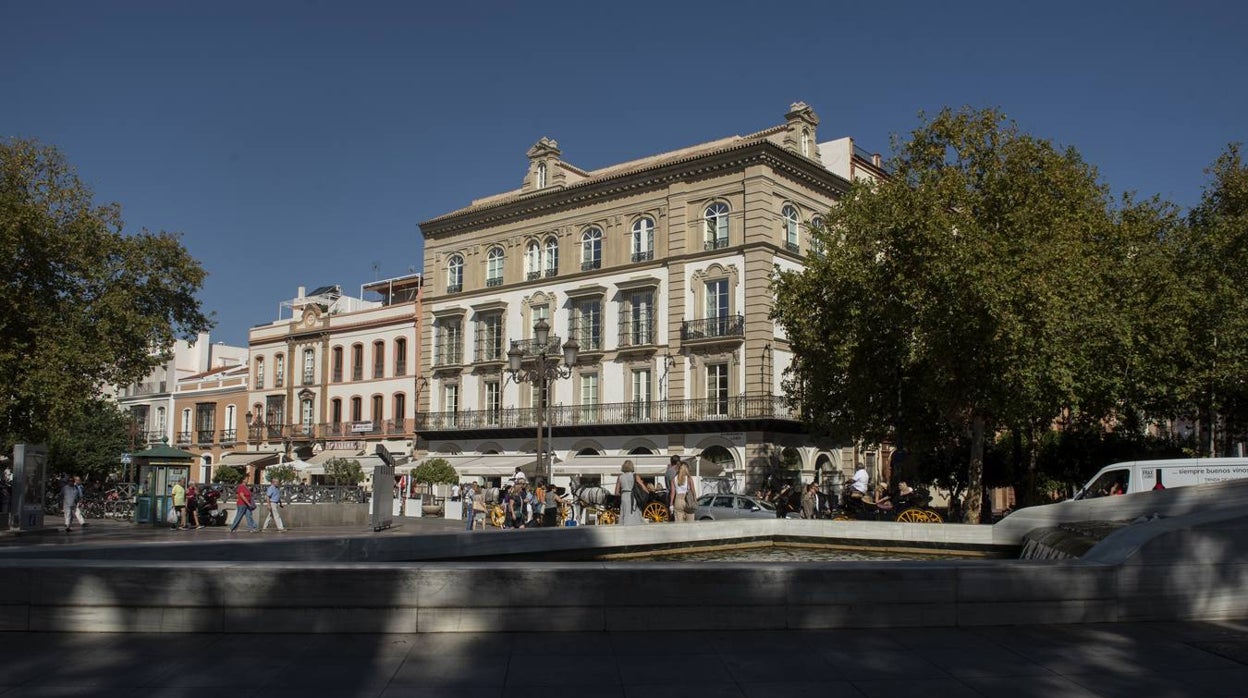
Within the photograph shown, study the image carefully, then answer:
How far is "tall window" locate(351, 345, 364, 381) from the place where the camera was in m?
53.2

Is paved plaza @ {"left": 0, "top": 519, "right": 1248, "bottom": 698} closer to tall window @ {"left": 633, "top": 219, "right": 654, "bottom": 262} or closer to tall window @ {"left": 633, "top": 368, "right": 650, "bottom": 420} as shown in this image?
tall window @ {"left": 633, "top": 368, "right": 650, "bottom": 420}

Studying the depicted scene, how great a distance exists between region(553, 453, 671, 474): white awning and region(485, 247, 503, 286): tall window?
433 inches

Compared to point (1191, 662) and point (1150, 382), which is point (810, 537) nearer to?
point (1191, 662)

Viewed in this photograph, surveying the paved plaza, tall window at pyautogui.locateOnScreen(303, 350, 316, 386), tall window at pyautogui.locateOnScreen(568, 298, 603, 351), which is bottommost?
the paved plaza

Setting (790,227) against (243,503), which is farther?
(790,227)

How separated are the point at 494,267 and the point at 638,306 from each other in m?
8.89

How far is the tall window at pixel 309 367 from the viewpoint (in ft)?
181

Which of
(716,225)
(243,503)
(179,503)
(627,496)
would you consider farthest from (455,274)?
(627,496)

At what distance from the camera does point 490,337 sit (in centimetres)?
4778

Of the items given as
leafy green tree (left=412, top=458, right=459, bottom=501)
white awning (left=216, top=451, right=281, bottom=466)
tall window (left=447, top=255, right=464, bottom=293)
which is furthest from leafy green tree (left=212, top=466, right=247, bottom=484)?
leafy green tree (left=412, top=458, right=459, bottom=501)

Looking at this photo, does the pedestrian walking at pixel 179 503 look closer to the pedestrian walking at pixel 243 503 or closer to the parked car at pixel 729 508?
the pedestrian walking at pixel 243 503

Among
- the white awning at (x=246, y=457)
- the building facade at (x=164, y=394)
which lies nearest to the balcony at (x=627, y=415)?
the white awning at (x=246, y=457)

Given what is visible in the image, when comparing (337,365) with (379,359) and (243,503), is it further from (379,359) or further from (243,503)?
(243,503)

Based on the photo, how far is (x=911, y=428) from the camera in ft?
99.9
